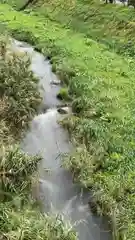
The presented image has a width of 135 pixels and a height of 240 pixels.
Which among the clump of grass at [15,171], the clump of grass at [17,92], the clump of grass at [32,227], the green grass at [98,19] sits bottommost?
the clump of grass at [32,227]

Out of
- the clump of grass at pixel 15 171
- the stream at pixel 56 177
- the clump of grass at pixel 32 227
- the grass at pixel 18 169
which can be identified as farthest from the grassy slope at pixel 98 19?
the clump of grass at pixel 32 227

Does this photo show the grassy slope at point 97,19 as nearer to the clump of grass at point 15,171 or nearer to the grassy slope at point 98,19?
the grassy slope at point 98,19

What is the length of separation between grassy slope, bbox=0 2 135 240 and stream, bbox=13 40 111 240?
45 centimetres

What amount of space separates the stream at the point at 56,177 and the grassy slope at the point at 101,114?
453 mm

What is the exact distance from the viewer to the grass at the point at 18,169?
11000 millimetres

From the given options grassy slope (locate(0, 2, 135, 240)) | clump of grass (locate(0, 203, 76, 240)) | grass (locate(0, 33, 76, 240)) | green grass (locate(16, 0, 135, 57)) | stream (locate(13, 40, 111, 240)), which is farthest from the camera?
green grass (locate(16, 0, 135, 57))

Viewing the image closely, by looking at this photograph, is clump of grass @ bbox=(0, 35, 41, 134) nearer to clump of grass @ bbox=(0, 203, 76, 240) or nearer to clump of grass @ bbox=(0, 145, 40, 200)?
clump of grass @ bbox=(0, 145, 40, 200)

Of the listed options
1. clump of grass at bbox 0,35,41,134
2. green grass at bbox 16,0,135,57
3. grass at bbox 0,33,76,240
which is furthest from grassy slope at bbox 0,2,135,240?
clump of grass at bbox 0,35,41,134

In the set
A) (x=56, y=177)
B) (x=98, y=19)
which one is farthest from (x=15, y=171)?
(x=98, y=19)

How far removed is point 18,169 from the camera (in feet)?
42.9

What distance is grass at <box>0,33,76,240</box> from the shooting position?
1100cm

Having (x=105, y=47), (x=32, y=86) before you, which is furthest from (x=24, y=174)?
(x=105, y=47)

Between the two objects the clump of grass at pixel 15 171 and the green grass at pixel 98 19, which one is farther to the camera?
the green grass at pixel 98 19

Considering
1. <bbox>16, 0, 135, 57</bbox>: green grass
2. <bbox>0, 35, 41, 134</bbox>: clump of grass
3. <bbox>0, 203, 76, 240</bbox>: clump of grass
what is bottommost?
<bbox>0, 203, 76, 240</bbox>: clump of grass
